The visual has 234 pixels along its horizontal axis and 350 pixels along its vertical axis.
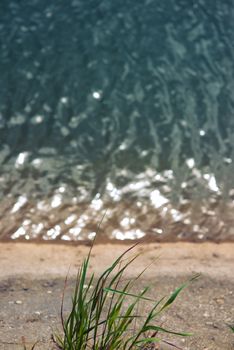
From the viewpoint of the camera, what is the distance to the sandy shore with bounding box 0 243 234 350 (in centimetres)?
220

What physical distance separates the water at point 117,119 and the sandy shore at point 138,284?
4.6 inches

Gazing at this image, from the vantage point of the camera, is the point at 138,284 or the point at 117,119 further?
the point at 117,119

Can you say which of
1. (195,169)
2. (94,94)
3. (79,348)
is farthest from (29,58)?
(79,348)

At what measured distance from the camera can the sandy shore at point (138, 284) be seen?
2.20m

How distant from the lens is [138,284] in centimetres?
260

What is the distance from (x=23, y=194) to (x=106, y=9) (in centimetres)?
154

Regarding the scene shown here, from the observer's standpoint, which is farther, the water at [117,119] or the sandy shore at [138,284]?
the water at [117,119]

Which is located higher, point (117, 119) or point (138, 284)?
point (117, 119)

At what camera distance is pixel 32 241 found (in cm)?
285

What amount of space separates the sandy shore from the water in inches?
4.6

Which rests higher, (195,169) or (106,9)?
(106,9)

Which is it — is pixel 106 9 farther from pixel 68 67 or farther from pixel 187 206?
pixel 187 206

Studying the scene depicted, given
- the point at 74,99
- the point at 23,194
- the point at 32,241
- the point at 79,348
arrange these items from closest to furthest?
the point at 79,348 < the point at 32,241 < the point at 23,194 < the point at 74,99

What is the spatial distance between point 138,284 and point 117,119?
111 centimetres
